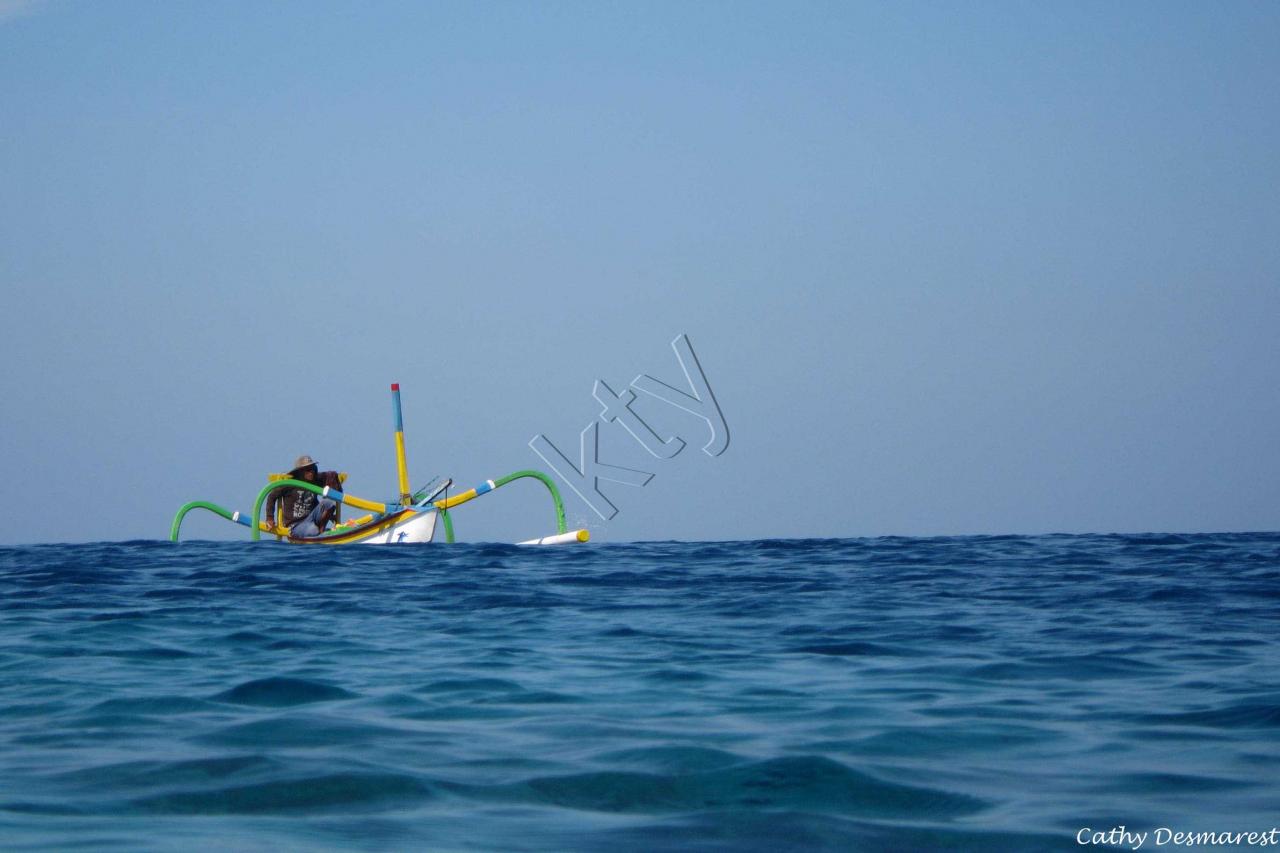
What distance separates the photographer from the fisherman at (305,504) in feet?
66.8

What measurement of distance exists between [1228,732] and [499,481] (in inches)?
667

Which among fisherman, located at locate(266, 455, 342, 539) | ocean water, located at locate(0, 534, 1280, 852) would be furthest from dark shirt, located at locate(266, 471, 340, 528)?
ocean water, located at locate(0, 534, 1280, 852)

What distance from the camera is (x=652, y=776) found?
4785mm

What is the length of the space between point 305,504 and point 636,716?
15.5 m

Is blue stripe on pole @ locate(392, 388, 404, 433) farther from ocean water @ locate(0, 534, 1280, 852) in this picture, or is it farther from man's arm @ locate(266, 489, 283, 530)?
ocean water @ locate(0, 534, 1280, 852)

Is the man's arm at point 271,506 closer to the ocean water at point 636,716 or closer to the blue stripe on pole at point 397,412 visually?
the blue stripe on pole at point 397,412

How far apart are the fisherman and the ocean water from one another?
29.5ft

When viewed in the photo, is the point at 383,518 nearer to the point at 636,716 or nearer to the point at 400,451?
the point at 400,451

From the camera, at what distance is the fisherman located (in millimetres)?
20375

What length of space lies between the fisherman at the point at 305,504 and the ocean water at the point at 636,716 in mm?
8977

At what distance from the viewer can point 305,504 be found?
807 inches

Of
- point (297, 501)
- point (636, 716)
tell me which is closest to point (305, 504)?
point (297, 501)

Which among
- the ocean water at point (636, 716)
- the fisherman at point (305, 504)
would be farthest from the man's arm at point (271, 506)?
the ocean water at point (636, 716)

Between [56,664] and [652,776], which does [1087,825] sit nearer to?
[652,776]
